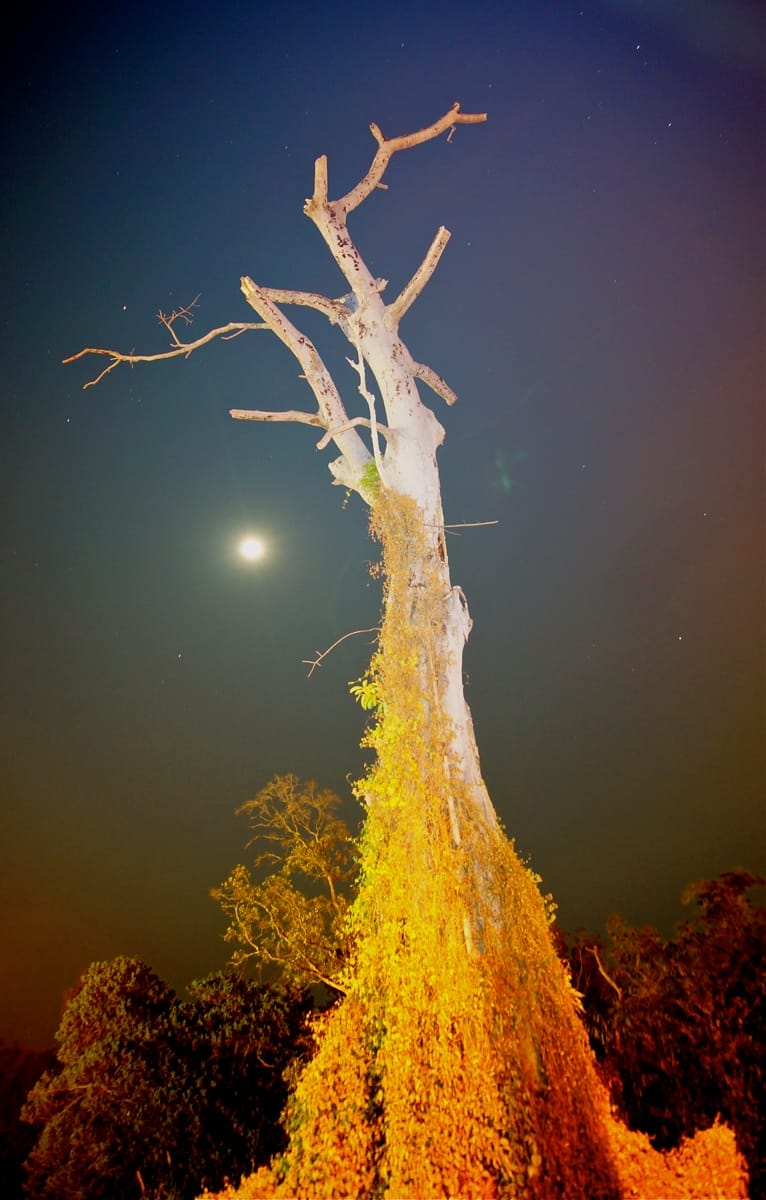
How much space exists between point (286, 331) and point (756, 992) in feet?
43.8

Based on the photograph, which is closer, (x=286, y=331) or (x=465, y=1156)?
(x=465, y=1156)

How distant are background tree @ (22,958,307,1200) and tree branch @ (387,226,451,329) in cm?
1173

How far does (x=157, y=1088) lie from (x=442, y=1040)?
31.5 feet

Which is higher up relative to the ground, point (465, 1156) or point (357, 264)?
point (357, 264)

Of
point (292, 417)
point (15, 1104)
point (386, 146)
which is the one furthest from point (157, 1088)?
point (15, 1104)

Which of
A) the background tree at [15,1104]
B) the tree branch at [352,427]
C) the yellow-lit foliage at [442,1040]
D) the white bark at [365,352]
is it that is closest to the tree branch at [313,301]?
the white bark at [365,352]

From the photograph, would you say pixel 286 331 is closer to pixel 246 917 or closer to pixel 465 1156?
pixel 465 1156

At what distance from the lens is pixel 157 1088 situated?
10.2 m

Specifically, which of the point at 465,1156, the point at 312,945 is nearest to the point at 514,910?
the point at 465,1156

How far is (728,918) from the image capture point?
49.8 feet

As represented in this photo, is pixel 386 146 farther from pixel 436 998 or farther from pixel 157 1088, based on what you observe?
pixel 157 1088

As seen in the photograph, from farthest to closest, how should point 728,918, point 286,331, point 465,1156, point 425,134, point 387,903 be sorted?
point 728,918 < point 425,134 < point 286,331 < point 387,903 < point 465,1156

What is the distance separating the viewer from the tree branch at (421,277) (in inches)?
324

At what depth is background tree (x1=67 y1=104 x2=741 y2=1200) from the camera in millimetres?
3957
